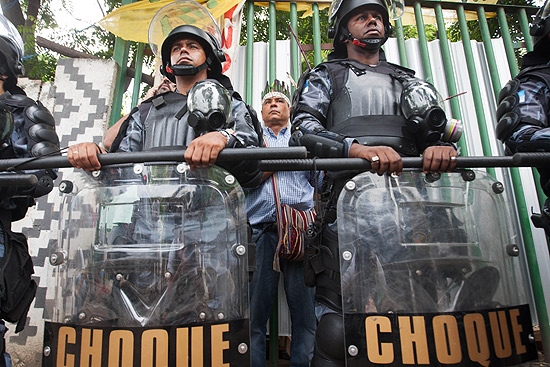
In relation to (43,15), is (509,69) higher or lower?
lower

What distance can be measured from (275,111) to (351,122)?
143 centimetres

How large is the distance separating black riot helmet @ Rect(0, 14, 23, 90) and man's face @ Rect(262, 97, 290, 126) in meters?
1.87

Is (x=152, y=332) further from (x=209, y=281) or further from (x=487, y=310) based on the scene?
(x=487, y=310)

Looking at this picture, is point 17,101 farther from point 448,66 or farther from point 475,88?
point 475,88

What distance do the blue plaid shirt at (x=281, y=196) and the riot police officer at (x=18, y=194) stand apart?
1.32 m

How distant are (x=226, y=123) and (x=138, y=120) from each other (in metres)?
0.72

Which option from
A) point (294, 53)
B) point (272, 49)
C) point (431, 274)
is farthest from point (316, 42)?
point (431, 274)

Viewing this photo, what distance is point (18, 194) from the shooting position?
2176 mm

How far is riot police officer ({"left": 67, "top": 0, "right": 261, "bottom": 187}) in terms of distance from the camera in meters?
1.69

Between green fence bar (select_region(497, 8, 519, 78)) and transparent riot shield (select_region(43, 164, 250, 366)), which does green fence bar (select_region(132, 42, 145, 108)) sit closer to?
transparent riot shield (select_region(43, 164, 250, 366))

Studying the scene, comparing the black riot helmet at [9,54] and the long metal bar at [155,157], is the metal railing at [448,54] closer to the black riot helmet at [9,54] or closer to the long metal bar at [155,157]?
the black riot helmet at [9,54]

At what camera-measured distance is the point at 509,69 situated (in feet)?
13.9

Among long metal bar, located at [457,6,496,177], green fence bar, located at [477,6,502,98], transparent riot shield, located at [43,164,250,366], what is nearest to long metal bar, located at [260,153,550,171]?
transparent riot shield, located at [43,164,250,366]

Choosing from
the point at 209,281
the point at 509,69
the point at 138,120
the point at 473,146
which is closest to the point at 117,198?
the point at 209,281
